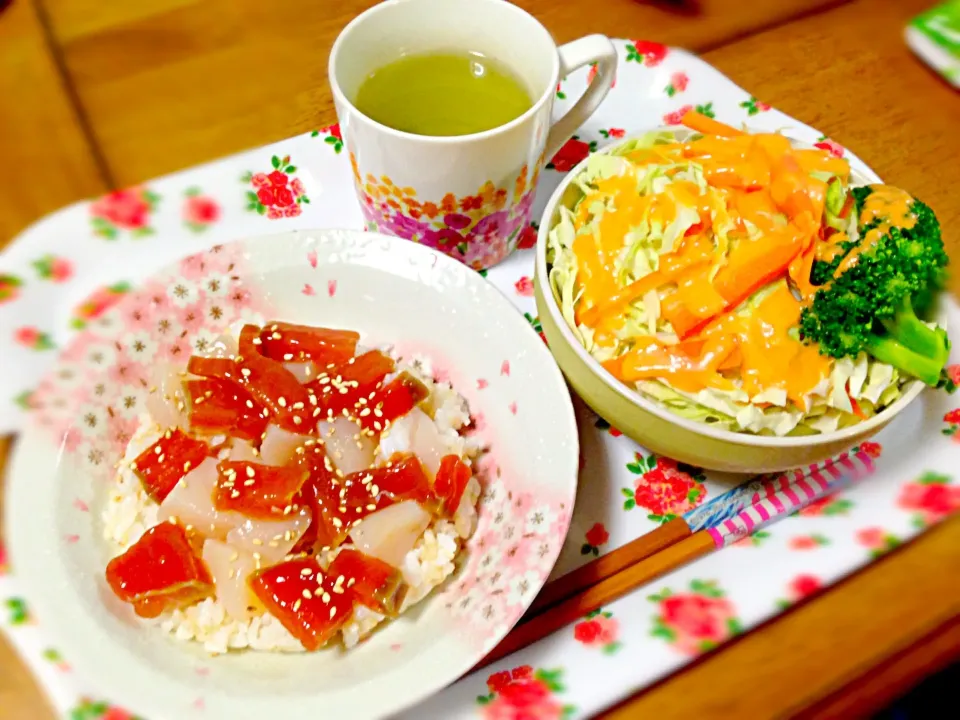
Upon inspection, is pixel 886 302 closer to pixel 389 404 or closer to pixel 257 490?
pixel 389 404

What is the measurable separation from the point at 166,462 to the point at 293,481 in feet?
0.56

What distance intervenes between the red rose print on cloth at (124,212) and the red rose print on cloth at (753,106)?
106cm

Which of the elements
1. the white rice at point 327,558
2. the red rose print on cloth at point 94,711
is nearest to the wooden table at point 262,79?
the white rice at point 327,558

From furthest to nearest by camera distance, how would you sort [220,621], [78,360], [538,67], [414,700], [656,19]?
[656,19], [538,67], [78,360], [220,621], [414,700]

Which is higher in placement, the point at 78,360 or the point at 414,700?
the point at 78,360

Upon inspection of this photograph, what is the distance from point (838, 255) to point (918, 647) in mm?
501

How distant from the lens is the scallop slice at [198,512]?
87cm

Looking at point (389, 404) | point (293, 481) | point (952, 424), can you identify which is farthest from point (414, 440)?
point (952, 424)

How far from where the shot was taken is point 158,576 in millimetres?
816

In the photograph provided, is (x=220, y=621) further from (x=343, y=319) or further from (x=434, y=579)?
(x=343, y=319)

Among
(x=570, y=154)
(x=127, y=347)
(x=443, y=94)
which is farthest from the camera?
(x=570, y=154)

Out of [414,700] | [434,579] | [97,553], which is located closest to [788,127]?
[434,579]

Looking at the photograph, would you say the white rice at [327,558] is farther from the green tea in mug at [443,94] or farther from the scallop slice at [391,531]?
the green tea in mug at [443,94]

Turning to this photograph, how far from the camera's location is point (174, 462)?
2.97 ft
